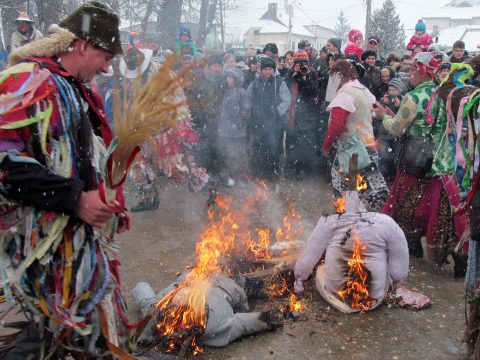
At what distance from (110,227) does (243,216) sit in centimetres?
406

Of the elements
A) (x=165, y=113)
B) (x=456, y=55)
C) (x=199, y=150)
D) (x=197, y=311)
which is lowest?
(x=197, y=311)

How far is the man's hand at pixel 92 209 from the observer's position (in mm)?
2051

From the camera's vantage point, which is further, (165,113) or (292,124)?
(292,124)

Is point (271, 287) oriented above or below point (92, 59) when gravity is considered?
below

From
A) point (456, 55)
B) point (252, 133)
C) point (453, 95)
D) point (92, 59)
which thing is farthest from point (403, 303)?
point (456, 55)

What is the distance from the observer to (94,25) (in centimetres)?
222

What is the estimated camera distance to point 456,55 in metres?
9.52

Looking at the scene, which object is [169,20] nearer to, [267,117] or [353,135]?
[267,117]

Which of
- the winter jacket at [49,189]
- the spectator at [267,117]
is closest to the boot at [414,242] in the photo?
the spectator at [267,117]

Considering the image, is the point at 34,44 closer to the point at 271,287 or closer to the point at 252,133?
the point at 271,287

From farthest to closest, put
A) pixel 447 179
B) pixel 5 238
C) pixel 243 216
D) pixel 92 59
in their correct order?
pixel 243 216 < pixel 447 179 < pixel 92 59 < pixel 5 238

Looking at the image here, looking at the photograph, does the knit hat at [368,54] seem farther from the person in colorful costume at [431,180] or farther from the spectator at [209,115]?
the person in colorful costume at [431,180]

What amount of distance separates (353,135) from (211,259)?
2.42 meters

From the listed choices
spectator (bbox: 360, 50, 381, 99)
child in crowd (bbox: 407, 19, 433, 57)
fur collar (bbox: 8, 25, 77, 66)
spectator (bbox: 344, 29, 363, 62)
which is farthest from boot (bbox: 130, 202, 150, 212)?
child in crowd (bbox: 407, 19, 433, 57)
